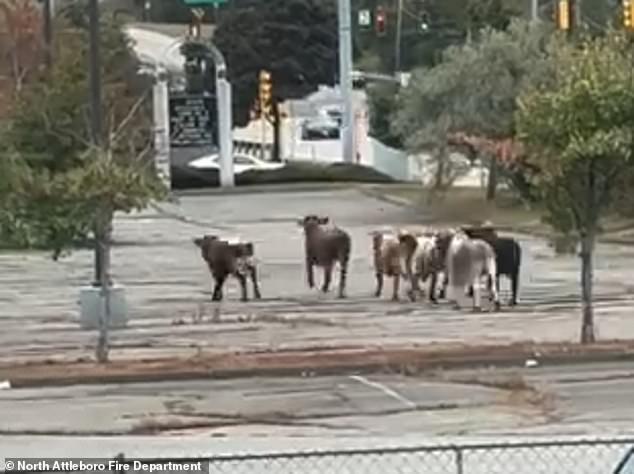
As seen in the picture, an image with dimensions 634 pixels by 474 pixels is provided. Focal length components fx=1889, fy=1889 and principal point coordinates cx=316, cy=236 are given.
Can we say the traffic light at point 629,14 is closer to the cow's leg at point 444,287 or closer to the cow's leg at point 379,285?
the cow's leg at point 379,285

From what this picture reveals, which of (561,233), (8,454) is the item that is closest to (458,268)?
(561,233)

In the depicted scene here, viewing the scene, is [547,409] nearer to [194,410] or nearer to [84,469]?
[194,410]

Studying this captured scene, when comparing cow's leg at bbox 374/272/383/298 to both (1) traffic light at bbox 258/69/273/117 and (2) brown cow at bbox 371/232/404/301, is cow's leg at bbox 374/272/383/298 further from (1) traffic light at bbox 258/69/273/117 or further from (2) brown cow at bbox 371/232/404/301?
(1) traffic light at bbox 258/69/273/117

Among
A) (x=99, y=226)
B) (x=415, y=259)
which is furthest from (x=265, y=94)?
(x=99, y=226)

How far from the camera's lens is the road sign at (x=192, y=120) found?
75562 mm

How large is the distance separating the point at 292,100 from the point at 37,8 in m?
31.2

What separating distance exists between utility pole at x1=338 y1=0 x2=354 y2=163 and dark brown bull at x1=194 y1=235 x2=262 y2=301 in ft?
163

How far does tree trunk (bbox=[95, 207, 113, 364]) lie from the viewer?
2256 centimetres

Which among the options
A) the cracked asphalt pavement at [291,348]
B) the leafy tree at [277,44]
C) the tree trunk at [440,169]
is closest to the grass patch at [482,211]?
the tree trunk at [440,169]

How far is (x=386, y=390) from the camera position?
64.8 feet

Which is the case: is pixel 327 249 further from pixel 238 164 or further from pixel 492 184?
pixel 238 164

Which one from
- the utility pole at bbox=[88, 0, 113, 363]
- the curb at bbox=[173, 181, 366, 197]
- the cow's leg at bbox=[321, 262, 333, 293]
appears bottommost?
the curb at bbox=[173, 181, 366, 197]

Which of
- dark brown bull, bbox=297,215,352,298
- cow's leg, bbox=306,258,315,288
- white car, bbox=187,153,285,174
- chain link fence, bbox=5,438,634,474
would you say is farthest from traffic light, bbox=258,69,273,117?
chain link fence, bbox=5,438,634,474

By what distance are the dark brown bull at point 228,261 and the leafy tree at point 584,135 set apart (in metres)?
8.36
